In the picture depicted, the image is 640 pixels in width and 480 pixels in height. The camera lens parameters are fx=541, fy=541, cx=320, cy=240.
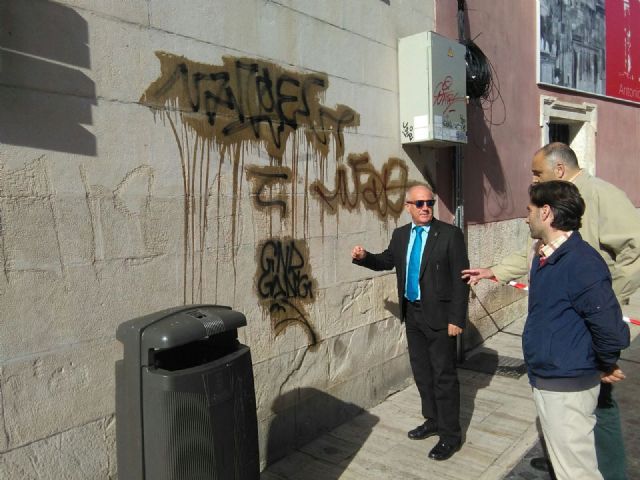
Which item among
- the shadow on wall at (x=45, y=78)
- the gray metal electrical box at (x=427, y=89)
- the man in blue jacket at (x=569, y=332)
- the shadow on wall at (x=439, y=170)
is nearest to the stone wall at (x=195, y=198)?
the shadow on wall at (x=45, y=78)

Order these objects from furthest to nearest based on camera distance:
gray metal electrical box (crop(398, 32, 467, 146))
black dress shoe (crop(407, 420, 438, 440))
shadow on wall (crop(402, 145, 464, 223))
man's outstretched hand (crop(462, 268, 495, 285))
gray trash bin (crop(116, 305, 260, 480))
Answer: shadow on wall (crop(402, 145, 464, 223)), gray metal electrical box (crop(398, 32, 467, 146)), black dress shoe (crop(407, 420, 438, 440)), man's outstretched hand (crop(462, 268, 495, 285)), gray trash bin (crop(116, 305, 260, 480))

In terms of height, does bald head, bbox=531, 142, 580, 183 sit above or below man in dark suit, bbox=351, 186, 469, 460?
above

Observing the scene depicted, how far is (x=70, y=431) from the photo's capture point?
2473mm

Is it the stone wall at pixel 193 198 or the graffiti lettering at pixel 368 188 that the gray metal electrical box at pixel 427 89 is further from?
the graffiti lettering at pixel 368 188

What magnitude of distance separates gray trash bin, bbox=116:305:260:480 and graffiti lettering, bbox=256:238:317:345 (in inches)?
48.7

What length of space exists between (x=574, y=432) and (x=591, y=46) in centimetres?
741

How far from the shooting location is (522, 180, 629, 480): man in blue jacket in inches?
88.7

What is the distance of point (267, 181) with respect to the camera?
3463 millimetres

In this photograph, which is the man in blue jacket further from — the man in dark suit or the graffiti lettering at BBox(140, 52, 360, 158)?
the graffiti lettering at BBox(140, 52, 360, 158)

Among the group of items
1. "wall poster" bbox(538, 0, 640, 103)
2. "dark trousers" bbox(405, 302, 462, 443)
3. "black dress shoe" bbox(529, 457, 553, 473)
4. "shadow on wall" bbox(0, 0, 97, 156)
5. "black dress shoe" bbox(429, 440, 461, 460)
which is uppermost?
"wall poster" bbox(538, 0, 640, 103)

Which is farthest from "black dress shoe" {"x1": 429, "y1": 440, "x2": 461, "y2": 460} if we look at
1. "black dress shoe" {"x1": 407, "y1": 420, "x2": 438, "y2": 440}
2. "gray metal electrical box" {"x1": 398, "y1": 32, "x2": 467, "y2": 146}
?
"gray metal electrical box" {"x1": 398, "y1": 32, "x2": 467, "y2": 146}

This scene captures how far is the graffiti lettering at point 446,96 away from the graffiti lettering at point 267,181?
1.69m

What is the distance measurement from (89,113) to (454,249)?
230 cm

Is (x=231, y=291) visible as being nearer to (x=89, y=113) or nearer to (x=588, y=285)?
(x=89, y=113)
